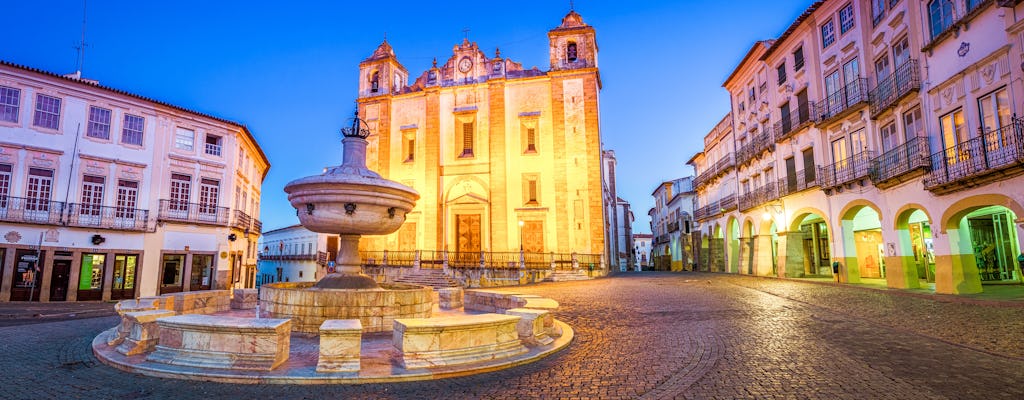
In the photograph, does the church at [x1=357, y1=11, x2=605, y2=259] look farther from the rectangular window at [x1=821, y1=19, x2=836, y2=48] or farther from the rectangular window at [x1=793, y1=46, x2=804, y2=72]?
the rectangular window at [x1=821, y1=19, x2=836, y2=48]

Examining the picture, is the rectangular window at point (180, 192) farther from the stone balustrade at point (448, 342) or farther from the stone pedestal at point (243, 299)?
the stone balustrade at point (448, 342)

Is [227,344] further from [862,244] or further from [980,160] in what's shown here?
[862,244]

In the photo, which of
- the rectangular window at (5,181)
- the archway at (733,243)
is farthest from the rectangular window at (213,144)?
the archway at (733,243)

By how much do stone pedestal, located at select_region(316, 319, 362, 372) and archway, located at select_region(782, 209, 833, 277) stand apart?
20.0 meters

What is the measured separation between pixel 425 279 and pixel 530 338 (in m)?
17.7

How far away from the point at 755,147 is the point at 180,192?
2762cm

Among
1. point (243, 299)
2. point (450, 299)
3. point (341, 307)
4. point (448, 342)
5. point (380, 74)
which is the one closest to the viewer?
point (448, 342)

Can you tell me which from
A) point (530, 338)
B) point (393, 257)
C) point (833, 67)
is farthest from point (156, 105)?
point (833, 67)

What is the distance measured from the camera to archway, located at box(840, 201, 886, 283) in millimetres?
18203

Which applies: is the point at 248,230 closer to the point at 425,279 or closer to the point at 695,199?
the point at 425,279

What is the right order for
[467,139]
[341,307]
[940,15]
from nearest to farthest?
[341,307], [940,15], [467,139]

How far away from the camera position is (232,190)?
24.9 metres

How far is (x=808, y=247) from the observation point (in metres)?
24.8

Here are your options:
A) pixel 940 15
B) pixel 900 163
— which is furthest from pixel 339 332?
pixel 940 15
